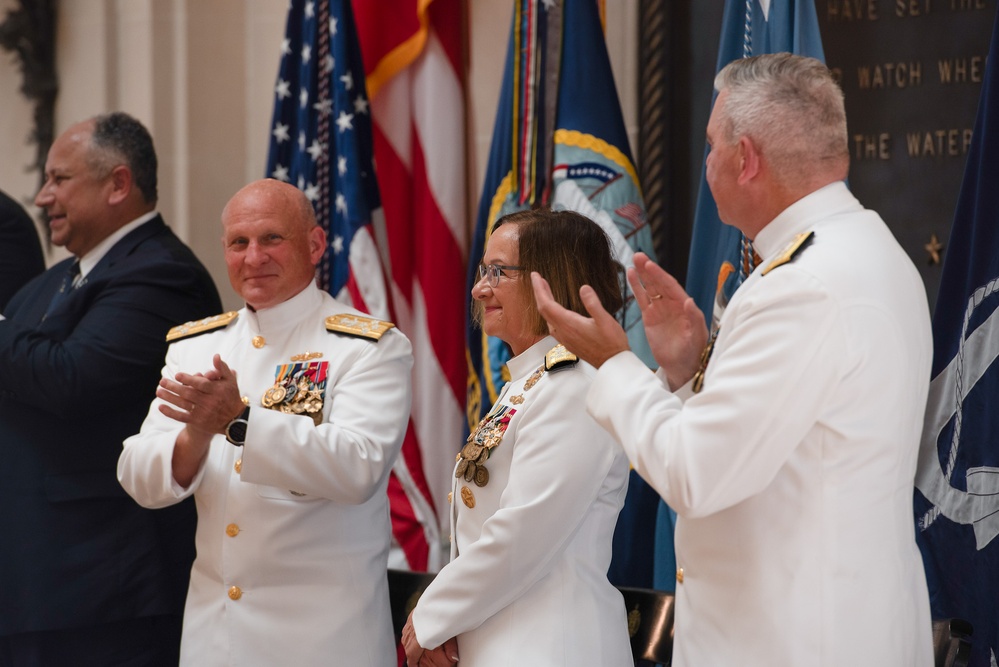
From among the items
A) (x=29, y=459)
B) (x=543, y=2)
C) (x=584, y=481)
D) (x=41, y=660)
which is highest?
(x=543, y=2)

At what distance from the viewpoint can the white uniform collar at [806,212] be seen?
6.21 feet

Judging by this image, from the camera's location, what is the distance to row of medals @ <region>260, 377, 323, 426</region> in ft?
8.66

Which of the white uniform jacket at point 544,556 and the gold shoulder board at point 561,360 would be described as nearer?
the white uniform jacket at point 544,556

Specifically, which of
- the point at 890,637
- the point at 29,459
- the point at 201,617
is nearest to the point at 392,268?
the point at 29,459

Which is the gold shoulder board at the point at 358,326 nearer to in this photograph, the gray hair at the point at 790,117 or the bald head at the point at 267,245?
the bald head at the point at 267,245

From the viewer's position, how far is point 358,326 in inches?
109

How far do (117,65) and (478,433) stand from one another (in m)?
3.22

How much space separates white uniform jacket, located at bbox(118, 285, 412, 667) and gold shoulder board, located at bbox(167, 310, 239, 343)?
0.25 m

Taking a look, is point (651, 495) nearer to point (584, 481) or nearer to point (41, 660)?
point (584, 481)

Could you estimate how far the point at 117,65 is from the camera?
16.1 feet

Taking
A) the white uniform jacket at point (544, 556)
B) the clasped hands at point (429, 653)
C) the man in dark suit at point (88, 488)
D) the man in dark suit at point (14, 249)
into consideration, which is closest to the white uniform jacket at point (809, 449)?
the white uniform jacket at point (544, 556)

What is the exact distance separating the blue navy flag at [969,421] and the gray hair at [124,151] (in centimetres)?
217

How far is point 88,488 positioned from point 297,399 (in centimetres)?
79

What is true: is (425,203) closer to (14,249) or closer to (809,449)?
(14,249)
